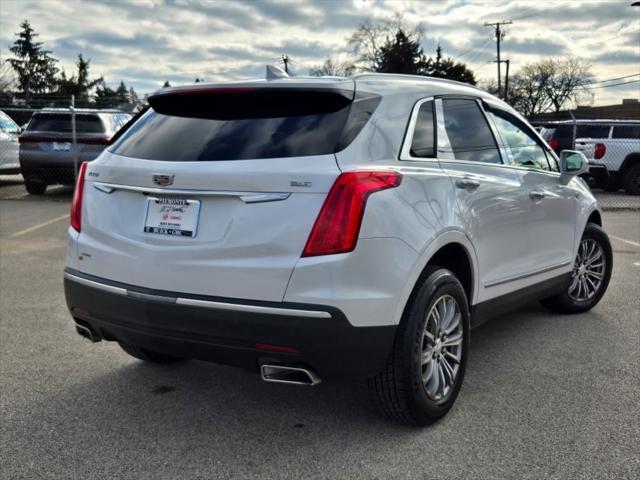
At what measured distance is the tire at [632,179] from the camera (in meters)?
16.8

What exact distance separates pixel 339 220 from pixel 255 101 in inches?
30.6

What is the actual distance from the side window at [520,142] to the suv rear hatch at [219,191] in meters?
1.61

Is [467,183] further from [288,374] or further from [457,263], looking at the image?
[288,374]

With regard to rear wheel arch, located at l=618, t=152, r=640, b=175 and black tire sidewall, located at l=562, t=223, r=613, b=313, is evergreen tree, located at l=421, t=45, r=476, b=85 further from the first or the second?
black tire sidewall, located at l=562, t=223, r=613, b=313

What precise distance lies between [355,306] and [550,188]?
8.05 feet

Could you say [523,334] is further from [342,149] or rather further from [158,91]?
[158,91]

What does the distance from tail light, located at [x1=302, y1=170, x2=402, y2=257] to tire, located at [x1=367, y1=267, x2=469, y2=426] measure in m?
0.54

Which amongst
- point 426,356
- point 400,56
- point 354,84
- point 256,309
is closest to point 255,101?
point 354,84

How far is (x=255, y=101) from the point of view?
3148 mm

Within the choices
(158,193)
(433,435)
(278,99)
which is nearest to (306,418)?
(433,435)

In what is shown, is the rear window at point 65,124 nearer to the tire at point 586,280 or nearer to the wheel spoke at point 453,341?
the tire at point 586,280

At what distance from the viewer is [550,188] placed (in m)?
4.70

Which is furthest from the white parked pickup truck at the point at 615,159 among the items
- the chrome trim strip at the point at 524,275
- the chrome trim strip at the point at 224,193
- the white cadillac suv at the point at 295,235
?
the chrome trim strip at the point at 224,193

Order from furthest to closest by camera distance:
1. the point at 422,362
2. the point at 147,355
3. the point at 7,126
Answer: the point at 7,126
the point at 147,355
the point at 422,362
